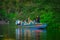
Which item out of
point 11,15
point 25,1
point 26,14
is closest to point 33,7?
point 26,14

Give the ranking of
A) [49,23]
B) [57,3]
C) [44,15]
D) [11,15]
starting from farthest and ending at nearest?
1. [11,15]
2. [44,15]
3. [49,23]
4. [57,3]

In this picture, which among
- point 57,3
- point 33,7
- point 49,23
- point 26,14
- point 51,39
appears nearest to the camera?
point 51,39

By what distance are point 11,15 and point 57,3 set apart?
35.0 metres

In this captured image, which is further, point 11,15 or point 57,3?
point 11,15

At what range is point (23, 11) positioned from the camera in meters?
50.8

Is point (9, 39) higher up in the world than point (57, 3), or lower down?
lower down

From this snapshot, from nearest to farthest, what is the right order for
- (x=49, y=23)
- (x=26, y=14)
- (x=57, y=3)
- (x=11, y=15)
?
(x=57, y=3) < (x=49, y=23) < (x=26, y=14) < (x=11, y=15)

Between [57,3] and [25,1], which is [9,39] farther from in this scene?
[25,1]

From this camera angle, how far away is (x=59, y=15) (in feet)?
85.7

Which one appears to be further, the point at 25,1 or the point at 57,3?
the point at 25,1

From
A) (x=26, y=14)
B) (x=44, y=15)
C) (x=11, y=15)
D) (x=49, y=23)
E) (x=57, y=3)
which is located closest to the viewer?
(x=57, y=3)

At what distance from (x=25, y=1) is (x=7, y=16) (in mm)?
23678

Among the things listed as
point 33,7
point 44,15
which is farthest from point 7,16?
point 44,15

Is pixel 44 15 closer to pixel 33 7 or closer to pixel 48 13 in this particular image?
pixel 48 13
